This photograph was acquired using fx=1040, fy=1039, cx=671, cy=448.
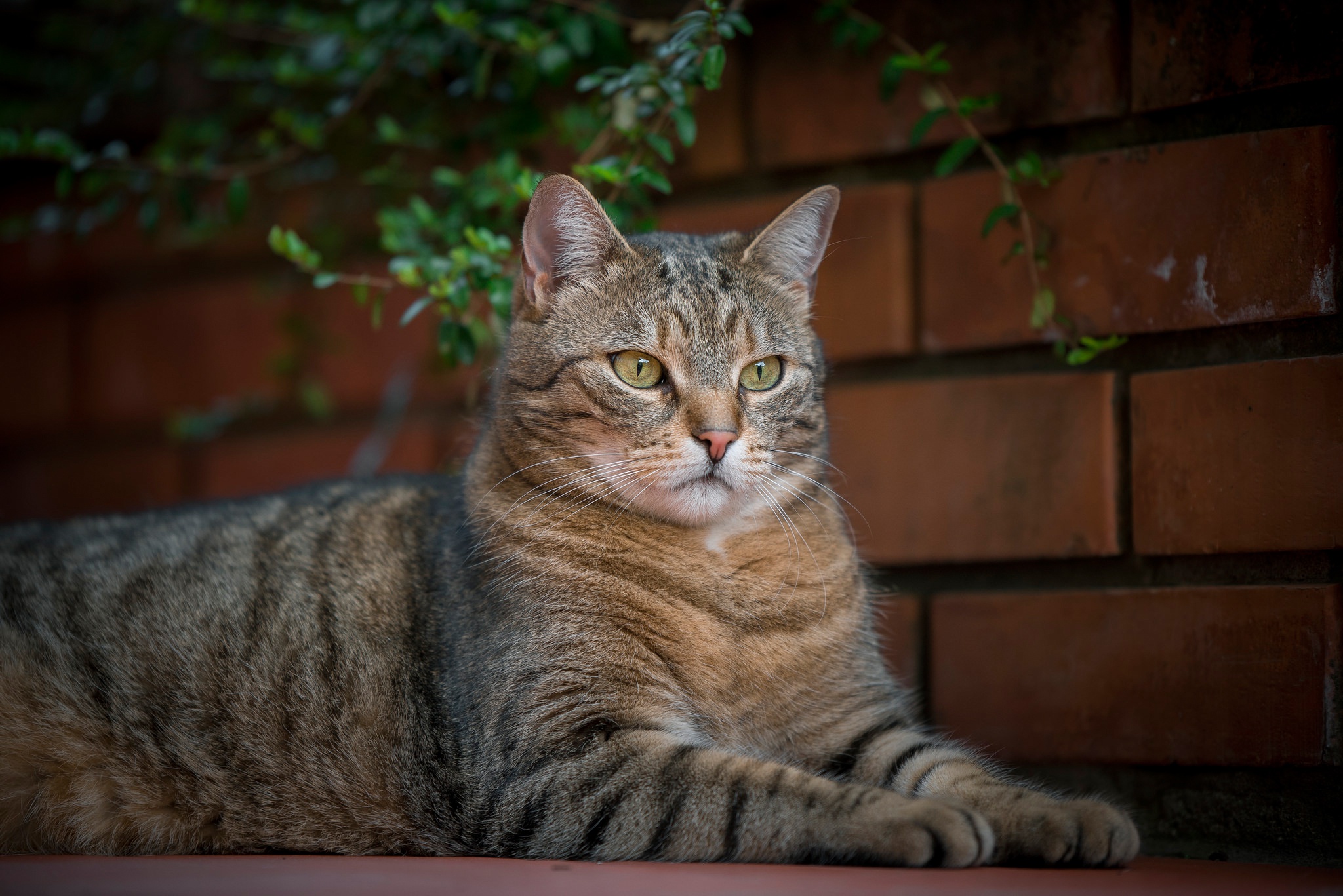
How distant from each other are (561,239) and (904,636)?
1.08 meters

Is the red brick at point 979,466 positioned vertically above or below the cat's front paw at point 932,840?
above

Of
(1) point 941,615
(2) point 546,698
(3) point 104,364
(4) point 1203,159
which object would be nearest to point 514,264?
(2) point 546,698

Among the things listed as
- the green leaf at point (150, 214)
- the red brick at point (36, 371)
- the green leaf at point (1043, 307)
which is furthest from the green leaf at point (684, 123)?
the red brick at point (36, 371)

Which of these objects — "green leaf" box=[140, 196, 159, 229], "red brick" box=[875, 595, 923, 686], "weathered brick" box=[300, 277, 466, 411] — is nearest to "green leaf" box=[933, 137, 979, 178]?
"red brick" box=[875, 595, 923, 686]

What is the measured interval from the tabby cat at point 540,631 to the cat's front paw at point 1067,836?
0.03 meters

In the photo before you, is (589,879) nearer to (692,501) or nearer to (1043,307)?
(692,501)

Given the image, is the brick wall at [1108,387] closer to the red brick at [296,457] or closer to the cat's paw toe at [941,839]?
the cat's paw toe at [941,839]

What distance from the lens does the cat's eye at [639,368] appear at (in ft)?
6.05

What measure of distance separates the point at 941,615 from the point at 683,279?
2.83ft

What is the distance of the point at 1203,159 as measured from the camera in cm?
183

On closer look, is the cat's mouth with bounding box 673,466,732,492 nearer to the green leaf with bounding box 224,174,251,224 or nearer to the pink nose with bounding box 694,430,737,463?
the pink nose with bounding box 694,430,737,463

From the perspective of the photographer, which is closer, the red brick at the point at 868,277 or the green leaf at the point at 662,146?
the green leaf at the point at 662,146

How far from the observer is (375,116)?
9.36 feet

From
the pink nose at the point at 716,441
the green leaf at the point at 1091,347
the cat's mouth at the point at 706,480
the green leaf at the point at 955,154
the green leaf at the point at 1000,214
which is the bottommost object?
the cat's mouth at the point at 706,480
